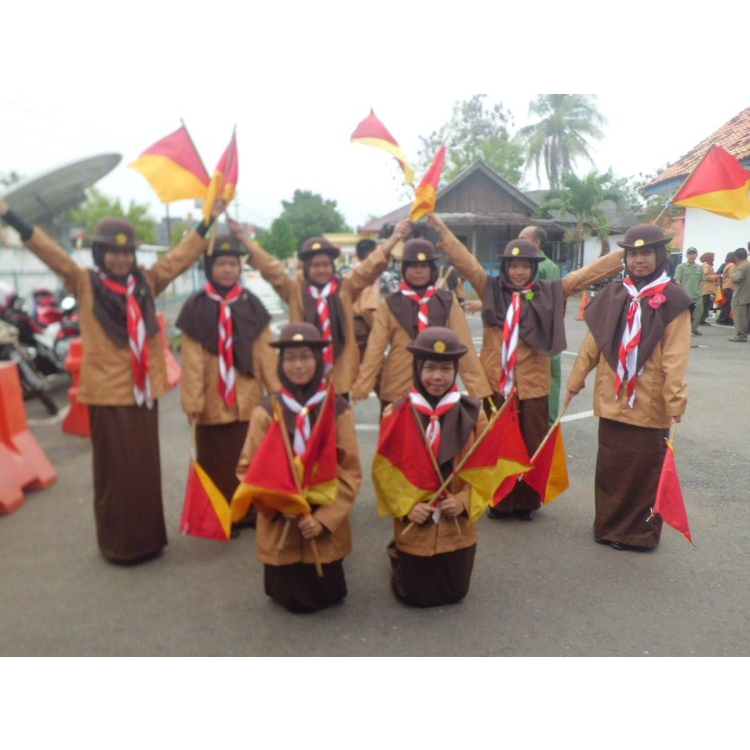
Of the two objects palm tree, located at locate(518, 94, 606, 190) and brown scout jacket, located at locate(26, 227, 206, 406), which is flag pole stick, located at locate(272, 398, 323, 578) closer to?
brown scout jacket, located at locate(26, 227, 206, 406)

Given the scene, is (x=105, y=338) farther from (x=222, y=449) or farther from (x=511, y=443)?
(x=511, y=443)

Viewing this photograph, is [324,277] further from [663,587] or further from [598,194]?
[663,587]

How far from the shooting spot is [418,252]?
11.8ft

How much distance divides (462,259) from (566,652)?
7.32 ft

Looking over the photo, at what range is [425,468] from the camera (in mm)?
2811

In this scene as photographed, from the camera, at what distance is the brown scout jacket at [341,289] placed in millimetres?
3812

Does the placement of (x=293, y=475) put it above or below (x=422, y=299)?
below

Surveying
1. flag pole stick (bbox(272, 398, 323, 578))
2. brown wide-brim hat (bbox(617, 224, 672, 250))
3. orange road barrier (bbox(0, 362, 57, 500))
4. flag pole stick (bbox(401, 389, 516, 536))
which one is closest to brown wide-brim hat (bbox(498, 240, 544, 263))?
brown wide-brim hat (bbox(617, 224, 672, 250))

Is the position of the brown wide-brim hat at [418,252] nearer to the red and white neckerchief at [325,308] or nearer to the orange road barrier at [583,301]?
the red and white neckerchief at [325,308]

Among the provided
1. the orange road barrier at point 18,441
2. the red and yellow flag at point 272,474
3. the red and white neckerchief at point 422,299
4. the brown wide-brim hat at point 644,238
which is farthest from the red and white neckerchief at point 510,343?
the orange road barrier at point 18,441

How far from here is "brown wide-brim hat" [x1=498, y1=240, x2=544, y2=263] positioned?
3625mm

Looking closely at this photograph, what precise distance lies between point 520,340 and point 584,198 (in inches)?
40.0

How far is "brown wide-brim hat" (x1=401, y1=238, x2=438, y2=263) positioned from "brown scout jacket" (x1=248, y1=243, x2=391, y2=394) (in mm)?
159

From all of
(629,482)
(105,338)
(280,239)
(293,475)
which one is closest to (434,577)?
(293,475)
